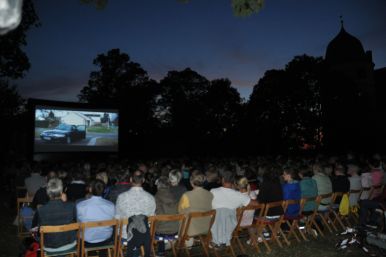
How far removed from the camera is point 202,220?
5.88 metres

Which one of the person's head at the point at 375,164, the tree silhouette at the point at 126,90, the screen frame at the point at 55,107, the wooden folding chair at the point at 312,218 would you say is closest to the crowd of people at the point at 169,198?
the wooden folding chair at the point at 312,218

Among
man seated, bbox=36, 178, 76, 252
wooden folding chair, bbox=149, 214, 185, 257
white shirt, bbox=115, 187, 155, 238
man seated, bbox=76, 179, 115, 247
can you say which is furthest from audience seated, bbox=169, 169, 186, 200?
man seated, bbox=36, 178, 76, 252

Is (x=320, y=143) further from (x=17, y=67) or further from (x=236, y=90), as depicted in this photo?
(x=17, y=67)

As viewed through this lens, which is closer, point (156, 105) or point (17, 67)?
point (17, 67)

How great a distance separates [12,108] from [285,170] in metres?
21.1

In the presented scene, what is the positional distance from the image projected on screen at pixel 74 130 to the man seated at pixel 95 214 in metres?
15.3

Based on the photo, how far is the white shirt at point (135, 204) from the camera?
5.41 meters

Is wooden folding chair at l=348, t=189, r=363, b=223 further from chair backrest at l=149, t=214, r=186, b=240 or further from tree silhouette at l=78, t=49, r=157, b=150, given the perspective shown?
tree silhouette at l=78, t=49, r=157, b=150

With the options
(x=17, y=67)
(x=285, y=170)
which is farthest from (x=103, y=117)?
(x=285, y=170)

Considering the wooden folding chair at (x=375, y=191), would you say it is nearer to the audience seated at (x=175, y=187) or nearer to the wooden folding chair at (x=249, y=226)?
the wooden folding chair at (x=249, y=226)

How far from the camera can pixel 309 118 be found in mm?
35281

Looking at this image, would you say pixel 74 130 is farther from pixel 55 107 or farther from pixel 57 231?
pixel 57 231

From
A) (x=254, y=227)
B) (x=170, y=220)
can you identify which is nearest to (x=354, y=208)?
(x=254, y=227)

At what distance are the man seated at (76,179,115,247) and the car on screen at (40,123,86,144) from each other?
15.4 meters
